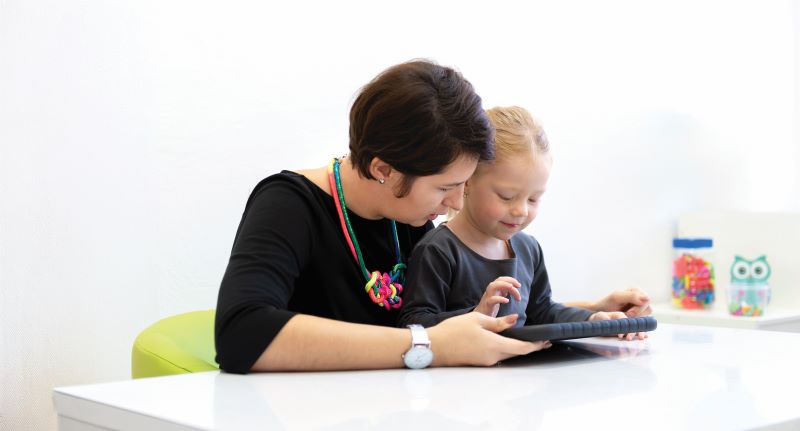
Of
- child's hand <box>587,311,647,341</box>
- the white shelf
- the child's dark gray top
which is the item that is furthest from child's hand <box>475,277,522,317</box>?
the white shelf

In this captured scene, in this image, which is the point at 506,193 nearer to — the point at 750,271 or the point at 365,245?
the point at 365,245

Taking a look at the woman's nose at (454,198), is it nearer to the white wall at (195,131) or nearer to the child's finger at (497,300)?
the child's finger at (497,300)

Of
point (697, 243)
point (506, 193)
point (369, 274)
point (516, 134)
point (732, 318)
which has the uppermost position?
point (516, 134)

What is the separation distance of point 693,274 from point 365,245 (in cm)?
217

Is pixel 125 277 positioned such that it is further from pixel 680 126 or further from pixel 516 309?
pixel 680 126

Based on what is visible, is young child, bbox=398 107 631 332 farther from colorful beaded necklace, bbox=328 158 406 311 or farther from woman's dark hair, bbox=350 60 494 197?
woman's dark hair, bbox=350 60 494 197

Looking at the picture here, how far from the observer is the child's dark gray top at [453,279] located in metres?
1.40

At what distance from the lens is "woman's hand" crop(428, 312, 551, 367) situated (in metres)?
1.15

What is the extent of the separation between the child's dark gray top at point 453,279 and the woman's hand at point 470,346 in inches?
7.0

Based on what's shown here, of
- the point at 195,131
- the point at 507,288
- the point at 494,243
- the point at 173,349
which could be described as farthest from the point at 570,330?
the point at 195,131

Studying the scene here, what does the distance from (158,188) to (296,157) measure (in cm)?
41

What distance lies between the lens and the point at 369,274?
1.43m


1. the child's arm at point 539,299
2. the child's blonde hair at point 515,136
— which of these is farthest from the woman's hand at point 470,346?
the child's arm at point 539,299

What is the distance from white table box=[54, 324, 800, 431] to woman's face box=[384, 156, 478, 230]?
283mm
